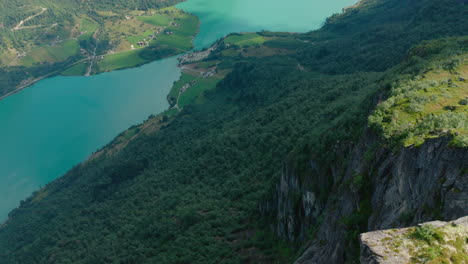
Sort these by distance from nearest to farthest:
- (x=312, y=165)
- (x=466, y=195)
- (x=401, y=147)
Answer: (x=466, y=195)
(x=401, y=147)
(x=312, y=165)

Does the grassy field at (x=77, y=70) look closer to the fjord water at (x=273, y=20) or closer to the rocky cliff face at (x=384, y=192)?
the fjord water at (x=273, y=20)

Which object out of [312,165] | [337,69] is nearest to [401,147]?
[312,165]

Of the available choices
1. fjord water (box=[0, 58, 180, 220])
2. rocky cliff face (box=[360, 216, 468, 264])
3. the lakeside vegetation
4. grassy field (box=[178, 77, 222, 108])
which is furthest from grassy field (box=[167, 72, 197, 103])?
rocky cliff face (box=[360, 216, 468, 264])

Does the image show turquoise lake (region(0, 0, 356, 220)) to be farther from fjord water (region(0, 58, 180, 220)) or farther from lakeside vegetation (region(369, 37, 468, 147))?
lakeside vegetation (region(369, 37, 468, 147))

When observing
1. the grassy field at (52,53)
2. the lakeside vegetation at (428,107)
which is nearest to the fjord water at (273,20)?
the grassy field at (52,53)

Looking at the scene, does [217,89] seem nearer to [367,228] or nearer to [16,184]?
[16,184]

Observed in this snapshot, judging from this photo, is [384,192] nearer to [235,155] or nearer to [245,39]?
[235,155]
